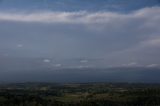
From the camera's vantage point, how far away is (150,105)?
197375 millimetres

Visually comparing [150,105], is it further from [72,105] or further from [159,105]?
[72,105]

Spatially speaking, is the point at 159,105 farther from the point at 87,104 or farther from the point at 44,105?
the point at 44,105

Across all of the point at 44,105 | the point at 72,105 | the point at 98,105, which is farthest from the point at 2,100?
the point at 98,105

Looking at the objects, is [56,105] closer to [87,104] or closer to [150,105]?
[87,104]

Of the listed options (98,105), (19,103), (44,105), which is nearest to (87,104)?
(98,105)

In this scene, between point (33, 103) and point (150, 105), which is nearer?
point (33, 103)

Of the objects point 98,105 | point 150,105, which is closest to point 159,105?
point 150,105

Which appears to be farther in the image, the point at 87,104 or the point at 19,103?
the point at 87,104

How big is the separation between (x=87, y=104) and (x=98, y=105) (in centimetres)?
621

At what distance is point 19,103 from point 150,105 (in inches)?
2663

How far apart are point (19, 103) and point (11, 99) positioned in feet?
35.5

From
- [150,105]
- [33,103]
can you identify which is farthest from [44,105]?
[150,105]

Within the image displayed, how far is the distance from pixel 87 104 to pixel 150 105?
32.9 metres

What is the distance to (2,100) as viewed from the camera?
188m
